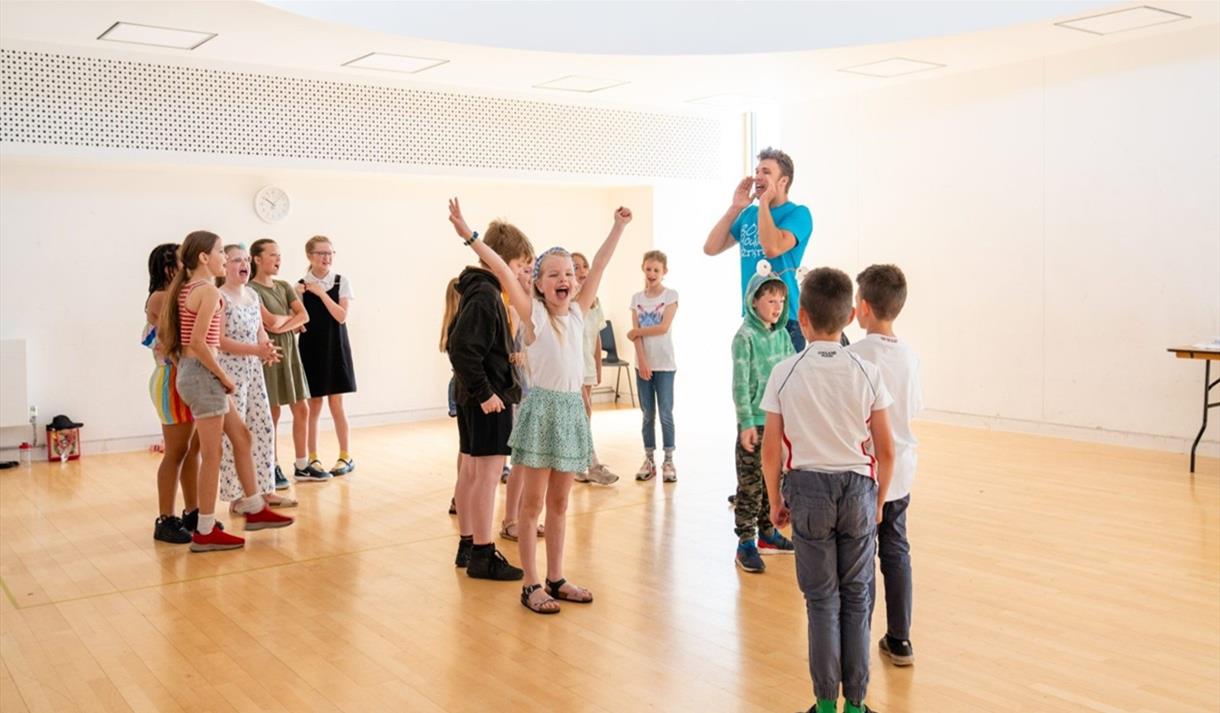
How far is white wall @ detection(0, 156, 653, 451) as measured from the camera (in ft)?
27.3

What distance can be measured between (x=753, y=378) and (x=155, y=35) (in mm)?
4922

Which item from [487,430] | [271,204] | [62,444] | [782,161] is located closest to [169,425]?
[487,430]

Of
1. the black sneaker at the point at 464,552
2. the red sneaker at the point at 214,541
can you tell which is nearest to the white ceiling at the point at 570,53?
the red sneaker at the point at 214,541

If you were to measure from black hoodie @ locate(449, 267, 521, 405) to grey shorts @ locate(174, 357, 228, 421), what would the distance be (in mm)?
1320

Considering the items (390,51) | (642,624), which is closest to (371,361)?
(390,51)

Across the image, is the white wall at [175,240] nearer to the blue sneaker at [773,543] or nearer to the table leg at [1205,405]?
the table leg at [1205,405]

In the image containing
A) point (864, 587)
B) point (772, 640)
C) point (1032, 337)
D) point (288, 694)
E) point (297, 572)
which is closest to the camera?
point (864, 587)

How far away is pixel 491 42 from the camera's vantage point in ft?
25.9

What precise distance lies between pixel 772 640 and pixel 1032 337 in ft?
18.2

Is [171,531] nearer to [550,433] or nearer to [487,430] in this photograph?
[487,430]

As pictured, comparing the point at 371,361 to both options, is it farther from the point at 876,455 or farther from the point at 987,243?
the point at 876,455

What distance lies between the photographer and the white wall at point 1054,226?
25.2ft

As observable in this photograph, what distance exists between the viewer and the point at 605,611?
14.3ft

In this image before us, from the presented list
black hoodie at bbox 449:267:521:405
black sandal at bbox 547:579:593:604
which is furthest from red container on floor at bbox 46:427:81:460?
black sandal at bbox 547:579:593:604
